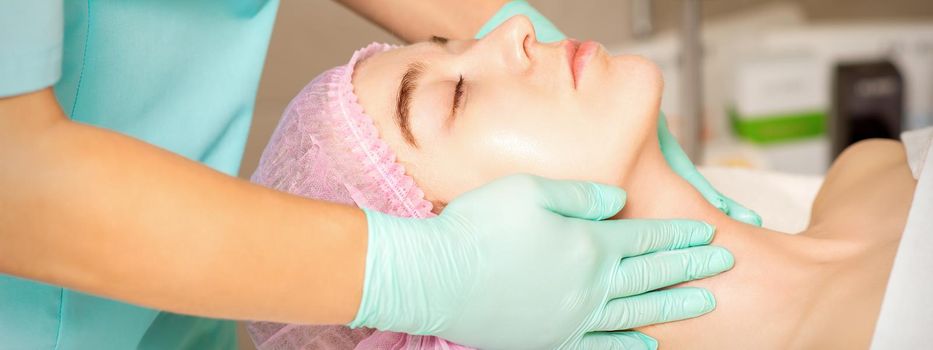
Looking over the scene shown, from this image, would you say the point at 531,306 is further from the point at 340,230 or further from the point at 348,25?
the point at 348,25

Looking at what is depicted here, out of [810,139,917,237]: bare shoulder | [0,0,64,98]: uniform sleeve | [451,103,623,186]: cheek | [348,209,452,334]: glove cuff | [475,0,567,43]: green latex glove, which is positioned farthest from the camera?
[475,0,567,43]: green latex glove

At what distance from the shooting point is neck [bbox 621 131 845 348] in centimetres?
113

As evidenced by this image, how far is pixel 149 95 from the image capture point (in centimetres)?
118

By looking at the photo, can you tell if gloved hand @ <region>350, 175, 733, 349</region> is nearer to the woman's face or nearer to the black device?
the woman's face

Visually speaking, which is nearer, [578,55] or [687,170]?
[578,55]

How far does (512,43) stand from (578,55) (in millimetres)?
91

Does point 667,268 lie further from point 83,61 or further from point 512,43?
point 83,61

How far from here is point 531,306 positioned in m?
0.97

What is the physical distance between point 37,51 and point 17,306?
1.38ft

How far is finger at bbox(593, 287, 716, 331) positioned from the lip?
286 mm

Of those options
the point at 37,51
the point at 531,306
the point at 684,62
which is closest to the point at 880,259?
the point at 531,306

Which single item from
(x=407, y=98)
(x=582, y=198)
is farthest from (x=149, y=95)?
(x=582, y=198)

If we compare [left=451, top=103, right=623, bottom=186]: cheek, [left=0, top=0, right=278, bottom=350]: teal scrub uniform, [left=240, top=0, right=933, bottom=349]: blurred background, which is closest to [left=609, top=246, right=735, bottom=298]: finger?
[left=451, top=103, right=623, bottom=186]: cheek

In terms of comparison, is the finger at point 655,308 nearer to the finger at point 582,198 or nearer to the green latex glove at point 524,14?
the finger at point 582,198
